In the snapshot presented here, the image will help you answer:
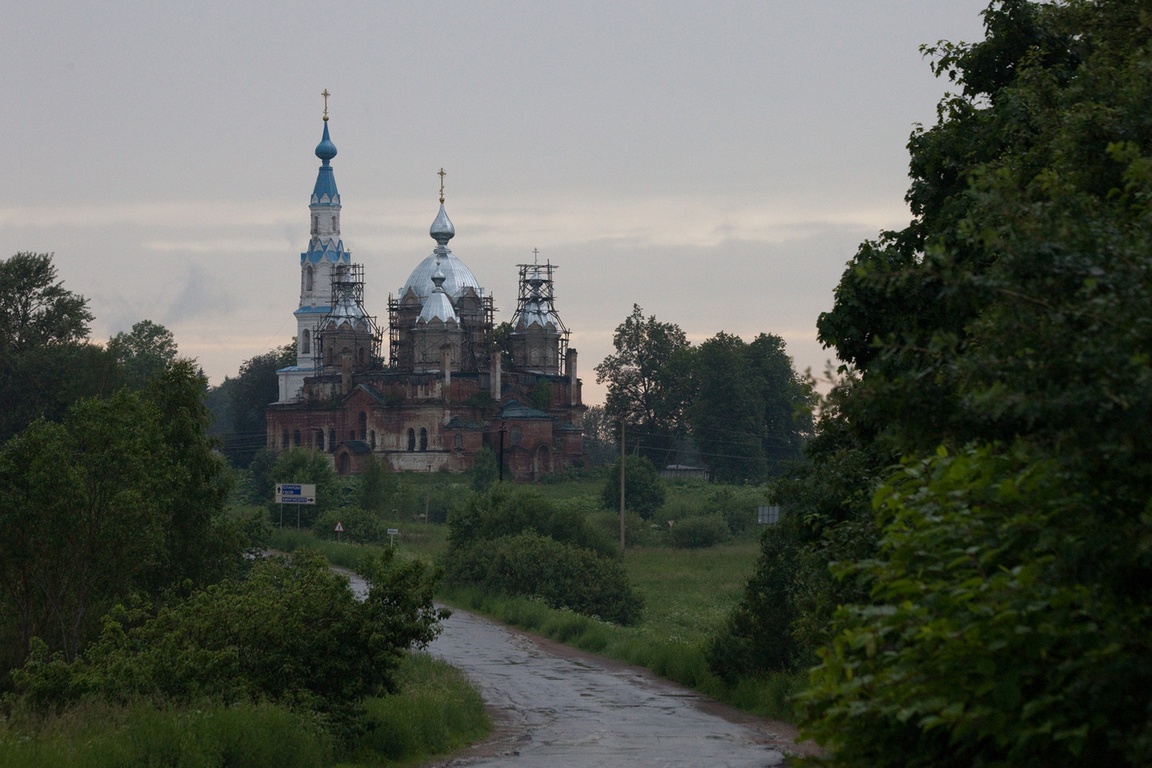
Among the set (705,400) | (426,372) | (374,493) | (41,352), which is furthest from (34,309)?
(705,400)

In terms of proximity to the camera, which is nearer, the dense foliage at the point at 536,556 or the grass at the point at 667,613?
the grass at the point at 667,613

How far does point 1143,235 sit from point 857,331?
9.53 meters

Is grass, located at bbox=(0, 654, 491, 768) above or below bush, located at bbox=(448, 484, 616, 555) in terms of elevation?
below

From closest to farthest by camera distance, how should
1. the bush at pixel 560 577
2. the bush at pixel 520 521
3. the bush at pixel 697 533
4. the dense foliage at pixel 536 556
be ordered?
the bush at pixel 560 577 → the dense foliage at pixel 536 556 → the bush at pixel 520 521 → the bush at pixel 697 533

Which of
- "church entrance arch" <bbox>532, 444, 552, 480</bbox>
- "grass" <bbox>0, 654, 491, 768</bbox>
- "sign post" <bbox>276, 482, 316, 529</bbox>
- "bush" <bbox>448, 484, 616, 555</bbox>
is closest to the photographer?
"grass" <bbox>0, 654, 491, 768</bbox>

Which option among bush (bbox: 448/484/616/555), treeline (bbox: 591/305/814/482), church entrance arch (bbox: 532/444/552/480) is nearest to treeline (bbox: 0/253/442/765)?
bush (bbox: 448/484/616/555)

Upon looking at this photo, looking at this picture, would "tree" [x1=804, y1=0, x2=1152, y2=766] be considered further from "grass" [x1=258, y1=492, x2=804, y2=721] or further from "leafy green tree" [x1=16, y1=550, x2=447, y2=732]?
"leafy green tree" [x1=16, y1=550, x2=447, y2=732]

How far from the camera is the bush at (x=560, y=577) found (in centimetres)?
4409

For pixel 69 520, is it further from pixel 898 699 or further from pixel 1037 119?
pixel 898 699

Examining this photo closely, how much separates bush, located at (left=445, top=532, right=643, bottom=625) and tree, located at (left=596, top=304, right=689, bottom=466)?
189 ft

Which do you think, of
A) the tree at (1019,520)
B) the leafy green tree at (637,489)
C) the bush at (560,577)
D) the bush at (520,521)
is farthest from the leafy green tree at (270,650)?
the leafy green tree at (637,489)

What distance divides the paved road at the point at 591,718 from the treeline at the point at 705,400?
A: 191 feet

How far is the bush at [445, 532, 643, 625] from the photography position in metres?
44.1

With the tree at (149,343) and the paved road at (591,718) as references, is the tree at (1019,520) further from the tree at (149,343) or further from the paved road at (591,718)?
the tree at (149,343)
